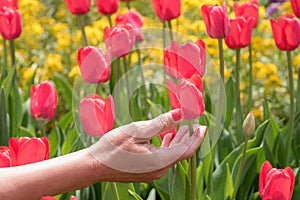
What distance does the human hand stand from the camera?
165cm

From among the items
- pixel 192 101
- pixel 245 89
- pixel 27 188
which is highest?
pixel 192 101

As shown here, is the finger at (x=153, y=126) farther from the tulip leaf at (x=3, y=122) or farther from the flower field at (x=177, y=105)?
the tulip leaf at (x=3, y=122)

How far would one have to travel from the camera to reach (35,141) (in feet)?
5.50

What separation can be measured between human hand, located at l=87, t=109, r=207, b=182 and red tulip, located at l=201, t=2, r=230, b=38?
0.58m

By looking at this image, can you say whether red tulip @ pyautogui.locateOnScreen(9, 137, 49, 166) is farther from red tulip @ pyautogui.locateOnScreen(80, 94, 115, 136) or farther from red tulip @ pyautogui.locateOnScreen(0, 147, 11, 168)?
red tulip @ pyautogui.locateOnScreen(80, 94, 115, 136)

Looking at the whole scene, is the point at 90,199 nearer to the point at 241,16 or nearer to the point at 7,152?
the point at 7,152

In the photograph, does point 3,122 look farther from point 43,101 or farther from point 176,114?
point 176,114

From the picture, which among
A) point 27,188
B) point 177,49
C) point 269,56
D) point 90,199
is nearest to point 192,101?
point 177,49

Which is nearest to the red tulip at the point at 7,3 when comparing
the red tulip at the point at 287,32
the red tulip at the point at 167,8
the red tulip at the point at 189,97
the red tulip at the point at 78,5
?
the red tulip at the point at 78,5

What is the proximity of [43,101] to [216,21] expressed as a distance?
0.63m

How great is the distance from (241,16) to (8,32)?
850 millimetres

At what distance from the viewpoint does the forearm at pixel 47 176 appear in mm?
1610

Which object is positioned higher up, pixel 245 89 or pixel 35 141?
pixel 35 141

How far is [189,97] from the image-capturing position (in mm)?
1668
